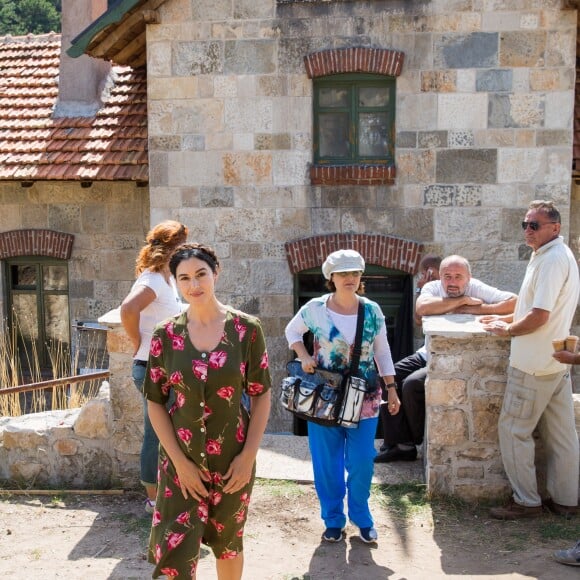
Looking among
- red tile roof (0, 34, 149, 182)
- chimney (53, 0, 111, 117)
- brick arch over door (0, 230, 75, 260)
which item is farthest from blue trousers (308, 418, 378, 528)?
chimney (53, 0, 111, 117)

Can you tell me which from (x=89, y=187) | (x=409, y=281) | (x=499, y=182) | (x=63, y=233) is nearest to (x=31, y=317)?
(x=63, y=233)

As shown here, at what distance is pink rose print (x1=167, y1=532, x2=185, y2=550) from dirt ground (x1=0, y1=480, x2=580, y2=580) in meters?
1.09

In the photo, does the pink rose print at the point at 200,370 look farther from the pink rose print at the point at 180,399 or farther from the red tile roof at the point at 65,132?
the red tile roof at the point at 65,132

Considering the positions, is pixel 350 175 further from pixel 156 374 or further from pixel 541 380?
pixel 156 374

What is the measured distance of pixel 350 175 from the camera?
9461 mm

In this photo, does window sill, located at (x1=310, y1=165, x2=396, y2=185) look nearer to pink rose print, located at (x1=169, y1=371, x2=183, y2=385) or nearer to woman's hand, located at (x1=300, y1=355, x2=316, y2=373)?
woman's hand, located at (x1=300, y1=355, x2=316, y2=373)

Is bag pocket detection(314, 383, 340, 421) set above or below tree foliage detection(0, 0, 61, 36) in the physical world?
below

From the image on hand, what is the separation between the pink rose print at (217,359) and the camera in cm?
373

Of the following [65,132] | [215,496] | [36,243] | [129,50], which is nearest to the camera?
[215,496]

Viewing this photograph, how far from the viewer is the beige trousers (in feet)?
17.4

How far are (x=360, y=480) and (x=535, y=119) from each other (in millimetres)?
5589

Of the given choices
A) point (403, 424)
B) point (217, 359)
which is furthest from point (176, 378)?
point (403, 424)

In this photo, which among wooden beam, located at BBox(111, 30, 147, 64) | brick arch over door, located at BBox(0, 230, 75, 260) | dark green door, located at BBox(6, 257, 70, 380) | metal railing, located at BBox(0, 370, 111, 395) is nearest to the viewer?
metal railing, located at BBox(0, 370, 111, 395)

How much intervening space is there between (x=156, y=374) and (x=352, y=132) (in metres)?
6.31
